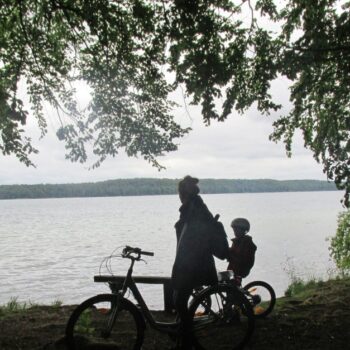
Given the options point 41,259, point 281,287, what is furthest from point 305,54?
point 41,259

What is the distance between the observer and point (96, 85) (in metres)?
8.94

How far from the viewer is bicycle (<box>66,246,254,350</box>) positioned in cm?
586

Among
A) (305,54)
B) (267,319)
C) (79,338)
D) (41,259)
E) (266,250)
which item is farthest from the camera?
(266,250)

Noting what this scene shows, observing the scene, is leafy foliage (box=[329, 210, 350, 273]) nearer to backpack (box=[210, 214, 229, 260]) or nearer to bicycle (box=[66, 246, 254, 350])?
bicycle (box=[66, 246, 254, 350])

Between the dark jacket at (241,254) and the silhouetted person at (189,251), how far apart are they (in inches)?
74.9

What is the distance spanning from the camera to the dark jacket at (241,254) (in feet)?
26.2

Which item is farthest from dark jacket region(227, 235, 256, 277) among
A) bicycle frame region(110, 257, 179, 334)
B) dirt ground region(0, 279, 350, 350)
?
bicycle frame region(110, 257, 179, 334)

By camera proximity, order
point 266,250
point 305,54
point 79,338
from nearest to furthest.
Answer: point 79,338, point 305,54, point 266,250

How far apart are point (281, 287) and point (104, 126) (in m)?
14.6

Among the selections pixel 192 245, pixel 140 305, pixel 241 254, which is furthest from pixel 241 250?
pixel 140 305

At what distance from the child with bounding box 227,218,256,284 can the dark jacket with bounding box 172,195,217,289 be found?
1936 millimetres

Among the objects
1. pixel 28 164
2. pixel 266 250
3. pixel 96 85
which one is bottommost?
pixel 266 250

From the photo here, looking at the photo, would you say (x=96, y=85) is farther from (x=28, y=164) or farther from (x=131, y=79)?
(x=28, y=164)

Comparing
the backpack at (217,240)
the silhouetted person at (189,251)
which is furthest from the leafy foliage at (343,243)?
the silhouetted person at (189,251)
